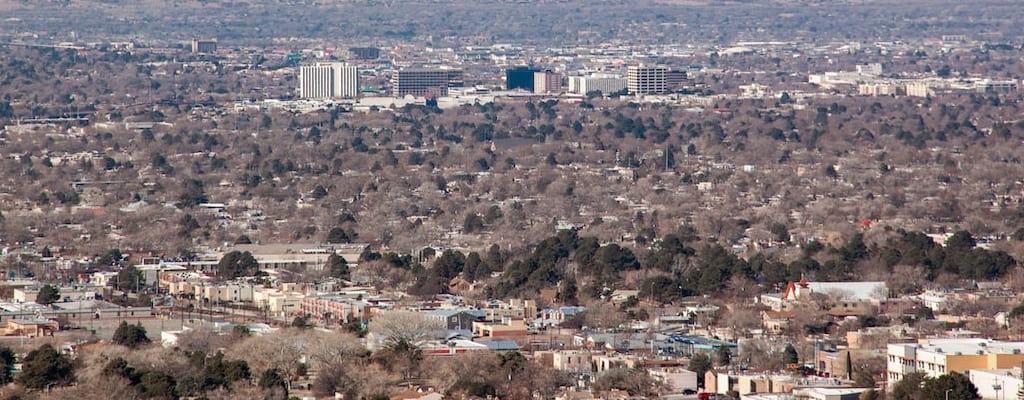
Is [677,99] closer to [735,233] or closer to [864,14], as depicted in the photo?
[735,233]

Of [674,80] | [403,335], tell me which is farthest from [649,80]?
[403,335]

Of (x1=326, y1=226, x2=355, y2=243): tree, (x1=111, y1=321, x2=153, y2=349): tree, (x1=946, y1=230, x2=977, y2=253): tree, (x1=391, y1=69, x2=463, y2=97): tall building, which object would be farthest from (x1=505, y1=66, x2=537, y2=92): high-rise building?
(x1=111, y1=321, x2=153, y2=349): tree

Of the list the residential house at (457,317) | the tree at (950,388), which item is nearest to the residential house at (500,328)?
the residential house at (457,317)

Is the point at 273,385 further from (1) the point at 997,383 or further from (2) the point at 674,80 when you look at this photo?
(2) the point at 674,80

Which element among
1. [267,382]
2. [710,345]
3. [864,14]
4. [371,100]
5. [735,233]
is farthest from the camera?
[864,14]

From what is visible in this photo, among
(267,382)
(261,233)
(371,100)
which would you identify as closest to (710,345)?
(267,382)
